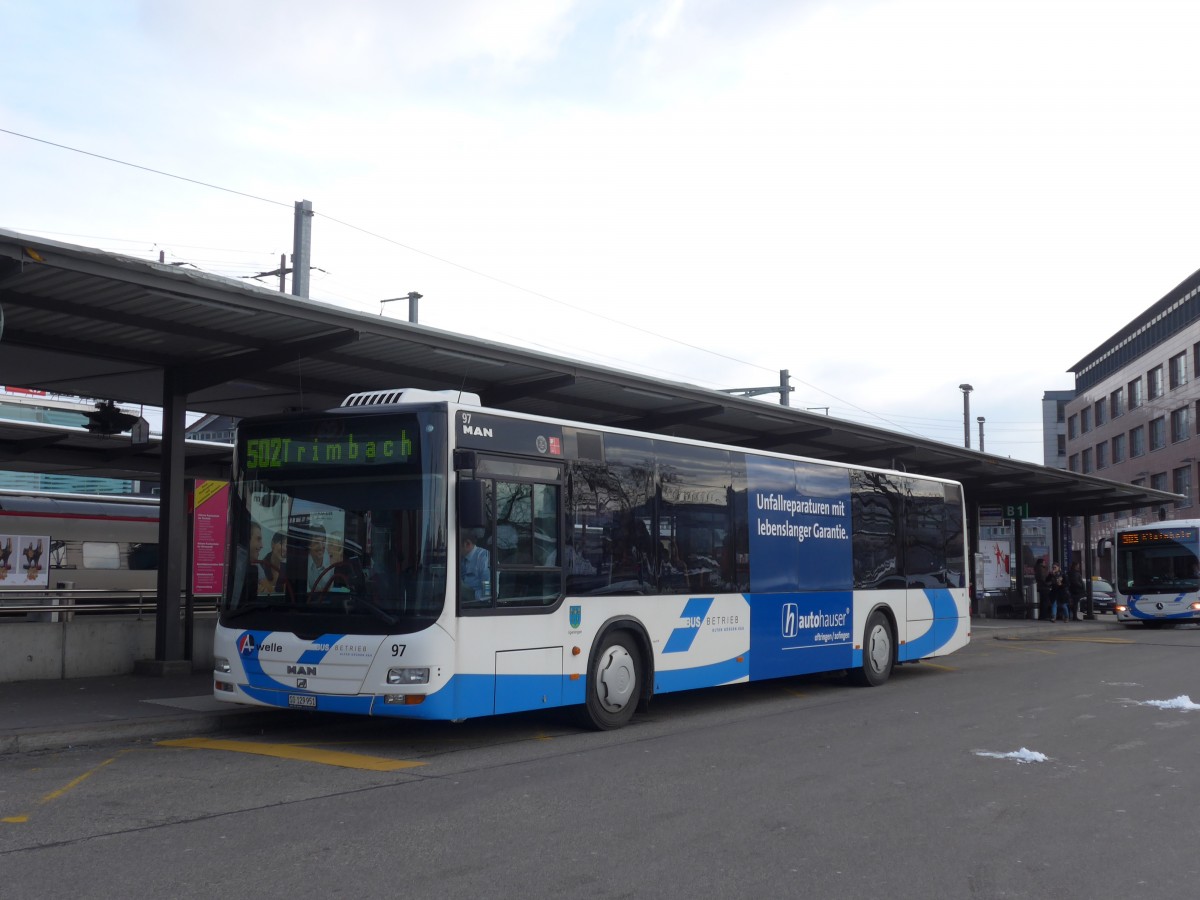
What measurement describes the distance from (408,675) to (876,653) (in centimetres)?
876

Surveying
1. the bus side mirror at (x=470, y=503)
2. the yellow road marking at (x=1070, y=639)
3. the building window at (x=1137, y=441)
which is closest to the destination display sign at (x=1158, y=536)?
the yellow road marking at (x=1070, y=639)

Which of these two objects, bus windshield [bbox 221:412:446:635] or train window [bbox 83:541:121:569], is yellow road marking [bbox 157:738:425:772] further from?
train window [bbox 83:541:121:569]

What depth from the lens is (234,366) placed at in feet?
45.1

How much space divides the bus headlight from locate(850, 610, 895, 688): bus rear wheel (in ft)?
26.9

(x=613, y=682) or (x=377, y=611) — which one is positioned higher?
(x=377, y=611)

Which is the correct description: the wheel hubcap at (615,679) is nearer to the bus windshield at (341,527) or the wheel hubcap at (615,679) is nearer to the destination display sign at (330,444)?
the bus windshield at (341,527)

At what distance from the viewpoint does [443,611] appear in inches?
374

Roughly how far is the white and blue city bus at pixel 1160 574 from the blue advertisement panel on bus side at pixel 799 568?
74.9 ft

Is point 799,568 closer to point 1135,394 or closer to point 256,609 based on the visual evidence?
point 256,609

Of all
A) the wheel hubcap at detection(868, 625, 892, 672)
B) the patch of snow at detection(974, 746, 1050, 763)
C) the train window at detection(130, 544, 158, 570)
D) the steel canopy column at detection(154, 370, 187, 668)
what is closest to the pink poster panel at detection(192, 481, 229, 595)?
the steel canopy column at detection(154, 370, 187, 668)

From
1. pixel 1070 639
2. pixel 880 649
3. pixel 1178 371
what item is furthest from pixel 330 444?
pixel 1178 371

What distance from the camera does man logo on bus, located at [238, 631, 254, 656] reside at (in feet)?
33.6

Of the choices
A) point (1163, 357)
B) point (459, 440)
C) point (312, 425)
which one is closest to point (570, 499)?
point (459, 440)

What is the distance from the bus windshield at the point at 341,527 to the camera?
961cm
